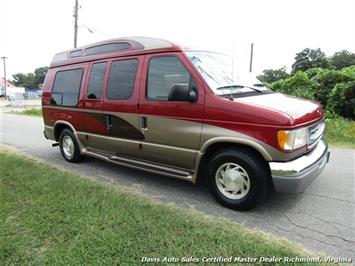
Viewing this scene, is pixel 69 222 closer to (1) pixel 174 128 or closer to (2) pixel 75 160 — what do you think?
(1) pixel 174 128

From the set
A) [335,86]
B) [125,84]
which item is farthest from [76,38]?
[125,84]

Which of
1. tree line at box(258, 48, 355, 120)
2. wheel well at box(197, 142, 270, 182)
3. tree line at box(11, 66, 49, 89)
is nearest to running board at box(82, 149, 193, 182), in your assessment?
wheel well at box(197, 142, 270, 182)

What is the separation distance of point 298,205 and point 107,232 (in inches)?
96.8

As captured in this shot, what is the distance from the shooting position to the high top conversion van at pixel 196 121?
3332 mm

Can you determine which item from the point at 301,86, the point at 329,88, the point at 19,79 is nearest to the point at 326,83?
the point at 329,88

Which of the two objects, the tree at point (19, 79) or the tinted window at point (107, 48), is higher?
the tree at point (19, 79)

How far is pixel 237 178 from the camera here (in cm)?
365

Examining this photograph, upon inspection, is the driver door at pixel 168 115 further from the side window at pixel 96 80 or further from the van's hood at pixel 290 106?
the side window at pixel 96 80

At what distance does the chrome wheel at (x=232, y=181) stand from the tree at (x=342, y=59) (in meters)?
64.1

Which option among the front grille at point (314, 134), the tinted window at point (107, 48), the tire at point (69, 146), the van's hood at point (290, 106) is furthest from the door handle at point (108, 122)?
the front grille at point (314, 134)

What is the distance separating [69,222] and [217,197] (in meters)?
1.85

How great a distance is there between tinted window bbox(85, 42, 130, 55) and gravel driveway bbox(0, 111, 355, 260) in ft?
7.22

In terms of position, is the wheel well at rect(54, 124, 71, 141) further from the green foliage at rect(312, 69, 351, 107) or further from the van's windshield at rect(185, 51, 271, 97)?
the green foliage at rect(312, 69, 351, 107)

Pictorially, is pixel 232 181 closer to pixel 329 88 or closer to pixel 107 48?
pixel 107 48
